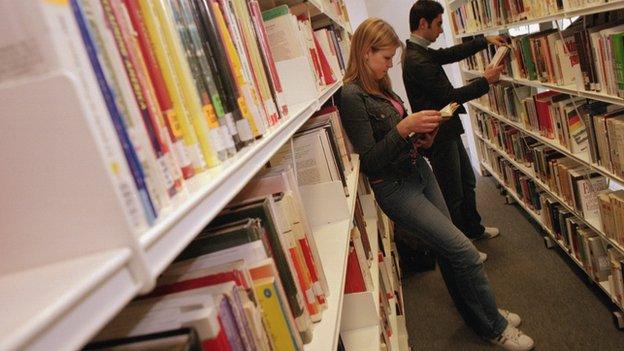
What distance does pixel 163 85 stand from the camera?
2.02ft

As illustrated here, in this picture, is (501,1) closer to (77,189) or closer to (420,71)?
(420,71)

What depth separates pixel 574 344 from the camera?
2242 millimetres

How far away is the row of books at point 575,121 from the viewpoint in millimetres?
2102

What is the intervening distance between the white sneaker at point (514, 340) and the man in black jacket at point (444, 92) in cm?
98

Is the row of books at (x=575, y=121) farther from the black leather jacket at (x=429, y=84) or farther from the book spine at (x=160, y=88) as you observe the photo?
the book spine at (x=160, y=88)

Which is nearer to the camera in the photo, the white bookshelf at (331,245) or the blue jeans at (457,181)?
the white bookshelf at (331,245)

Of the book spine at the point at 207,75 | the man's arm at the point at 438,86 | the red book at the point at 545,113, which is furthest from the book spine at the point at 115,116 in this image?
the red book at the point at 545,113

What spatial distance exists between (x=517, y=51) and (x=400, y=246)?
5.08ft

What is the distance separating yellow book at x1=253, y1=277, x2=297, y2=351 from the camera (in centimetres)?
75

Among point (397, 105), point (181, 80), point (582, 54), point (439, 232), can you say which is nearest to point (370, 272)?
point (439, 232)

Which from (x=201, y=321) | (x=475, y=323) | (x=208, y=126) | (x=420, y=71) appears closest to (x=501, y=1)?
(x=420, y=71)

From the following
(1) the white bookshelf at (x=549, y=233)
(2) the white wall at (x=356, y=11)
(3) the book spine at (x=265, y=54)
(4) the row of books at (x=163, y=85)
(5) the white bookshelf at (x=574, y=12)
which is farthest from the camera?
(2) the white wall at (x=356, y=11)

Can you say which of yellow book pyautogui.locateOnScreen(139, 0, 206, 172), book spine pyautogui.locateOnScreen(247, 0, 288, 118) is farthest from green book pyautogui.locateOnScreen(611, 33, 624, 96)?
yellow book pyautogui.locateOnScreen(139, 0, 206, 172)

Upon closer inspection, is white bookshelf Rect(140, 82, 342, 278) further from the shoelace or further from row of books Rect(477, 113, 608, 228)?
row of books Rect(477, 113, 608, 228)
